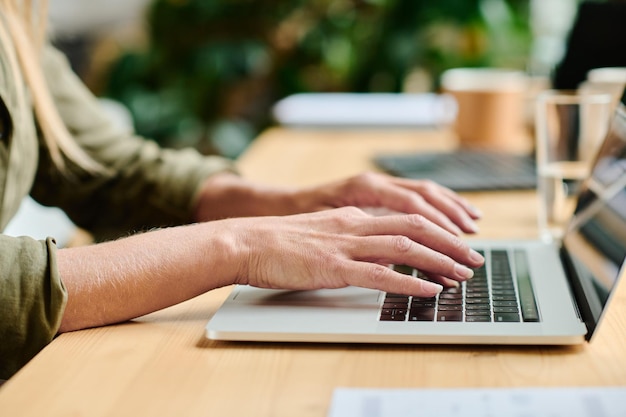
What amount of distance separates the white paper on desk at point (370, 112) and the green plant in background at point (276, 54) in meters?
0.48

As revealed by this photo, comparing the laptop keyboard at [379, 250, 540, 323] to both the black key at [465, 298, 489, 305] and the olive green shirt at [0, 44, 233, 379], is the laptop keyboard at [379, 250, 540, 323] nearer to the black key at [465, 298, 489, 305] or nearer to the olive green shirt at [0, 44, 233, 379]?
the black key at [465, 298, 489, 305]

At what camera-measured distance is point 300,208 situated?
101 cm

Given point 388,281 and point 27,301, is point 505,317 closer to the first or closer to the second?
Result: point 388,281

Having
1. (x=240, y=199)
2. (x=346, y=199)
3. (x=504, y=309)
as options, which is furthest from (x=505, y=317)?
(x=240, y=199)

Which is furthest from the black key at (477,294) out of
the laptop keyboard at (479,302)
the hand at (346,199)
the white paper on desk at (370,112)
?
the white paper on desk at (370,112)

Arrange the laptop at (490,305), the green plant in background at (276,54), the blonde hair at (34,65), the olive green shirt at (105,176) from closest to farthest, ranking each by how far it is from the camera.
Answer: the laptop at (490,305) → the blonde hair at (34,65) → the olive green shirt at (105,176) → the green plant in background at (276,54)

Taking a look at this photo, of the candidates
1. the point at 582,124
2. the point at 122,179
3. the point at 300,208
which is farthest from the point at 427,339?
the point at 122,179

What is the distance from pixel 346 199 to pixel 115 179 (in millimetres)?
417

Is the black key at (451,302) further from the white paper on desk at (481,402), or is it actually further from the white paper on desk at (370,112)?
the white paper on desk at (370,112)

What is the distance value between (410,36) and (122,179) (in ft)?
5.24

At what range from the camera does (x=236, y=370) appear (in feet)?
1.88

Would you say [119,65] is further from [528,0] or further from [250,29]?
[528,0]

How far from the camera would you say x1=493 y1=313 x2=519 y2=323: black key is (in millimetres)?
627

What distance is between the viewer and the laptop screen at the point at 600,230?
2.09ft
